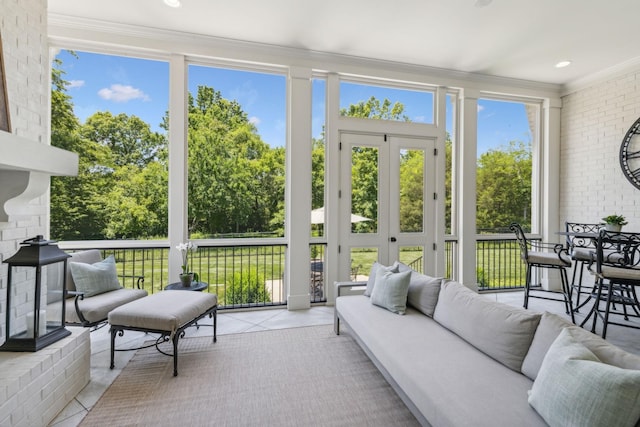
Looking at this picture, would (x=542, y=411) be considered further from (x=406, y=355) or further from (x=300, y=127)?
(x=300, y=127)

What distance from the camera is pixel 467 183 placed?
4422 mm

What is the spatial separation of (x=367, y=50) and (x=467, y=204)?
2504 millimetres

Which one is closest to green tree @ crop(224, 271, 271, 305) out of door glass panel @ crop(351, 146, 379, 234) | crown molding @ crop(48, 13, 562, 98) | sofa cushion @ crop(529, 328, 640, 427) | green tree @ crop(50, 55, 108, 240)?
door glass panel @ crop(351, 146, 379, 234)

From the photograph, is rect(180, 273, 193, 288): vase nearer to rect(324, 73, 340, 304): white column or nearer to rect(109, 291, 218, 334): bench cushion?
rect(109, 291, 218, 334): bench cushion

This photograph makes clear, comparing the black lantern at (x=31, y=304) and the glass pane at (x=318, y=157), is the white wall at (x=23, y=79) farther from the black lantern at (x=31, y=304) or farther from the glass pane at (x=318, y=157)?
the glass pane at (x=318, y=157)

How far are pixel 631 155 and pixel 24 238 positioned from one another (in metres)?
6.16

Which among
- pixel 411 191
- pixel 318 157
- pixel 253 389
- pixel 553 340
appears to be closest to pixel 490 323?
pixel 553 340

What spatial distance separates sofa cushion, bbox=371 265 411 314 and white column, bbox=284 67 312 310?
133cm

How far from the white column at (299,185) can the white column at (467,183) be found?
7.35 feet


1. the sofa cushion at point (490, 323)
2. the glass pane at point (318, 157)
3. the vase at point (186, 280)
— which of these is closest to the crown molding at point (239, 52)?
the glass pane at point (318, 157)

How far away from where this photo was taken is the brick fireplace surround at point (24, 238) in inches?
62.7

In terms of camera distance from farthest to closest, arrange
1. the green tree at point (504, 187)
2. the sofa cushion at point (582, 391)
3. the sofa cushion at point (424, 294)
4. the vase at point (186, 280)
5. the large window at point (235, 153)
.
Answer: the green tree at point (504, 187), the large window at point (235, 153), the vase at point (186, 280), the sofa cushion at point (424, 294), the sofa cushion at point (582, 391)

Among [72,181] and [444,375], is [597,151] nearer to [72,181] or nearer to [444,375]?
[444,375]

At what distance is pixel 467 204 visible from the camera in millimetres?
4426
